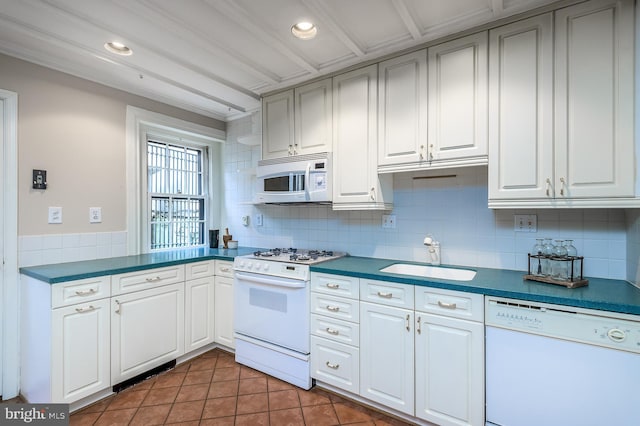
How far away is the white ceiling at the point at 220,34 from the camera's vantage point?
1679mm

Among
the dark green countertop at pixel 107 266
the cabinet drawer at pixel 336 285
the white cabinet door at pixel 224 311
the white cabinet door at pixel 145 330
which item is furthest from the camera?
the white cabinet door at pixel 224 311

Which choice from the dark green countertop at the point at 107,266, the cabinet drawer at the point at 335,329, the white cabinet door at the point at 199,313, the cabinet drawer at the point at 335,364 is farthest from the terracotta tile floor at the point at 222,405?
the dark green countertop at the point at 107,266

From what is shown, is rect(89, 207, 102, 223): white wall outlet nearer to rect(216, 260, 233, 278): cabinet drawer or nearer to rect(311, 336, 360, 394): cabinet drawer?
rect(216, 260, 233, 278): cabinet drawer

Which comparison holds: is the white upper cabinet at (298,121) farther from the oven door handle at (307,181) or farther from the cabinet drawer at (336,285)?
the cabinet drawer at (336,285)

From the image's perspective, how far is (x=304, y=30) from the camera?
1914 millimetres

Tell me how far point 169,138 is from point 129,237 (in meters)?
1.11

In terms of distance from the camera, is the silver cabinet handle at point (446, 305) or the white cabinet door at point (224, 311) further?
the white cabinet door at point (224, 311)

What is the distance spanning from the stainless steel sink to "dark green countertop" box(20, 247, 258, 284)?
55.1 inches

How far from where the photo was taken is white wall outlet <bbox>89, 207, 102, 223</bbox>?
251 cm

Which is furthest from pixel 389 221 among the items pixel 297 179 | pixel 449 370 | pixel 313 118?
pixel 449 370

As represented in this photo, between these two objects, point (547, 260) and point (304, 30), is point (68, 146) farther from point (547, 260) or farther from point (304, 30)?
point (547, 260)

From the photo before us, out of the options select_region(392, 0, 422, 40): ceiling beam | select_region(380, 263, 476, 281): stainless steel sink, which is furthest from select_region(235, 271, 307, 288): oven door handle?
select_region(392, 0, 422, 40): ceiling beam

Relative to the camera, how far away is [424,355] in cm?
179

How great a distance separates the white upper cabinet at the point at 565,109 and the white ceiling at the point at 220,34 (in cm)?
20
